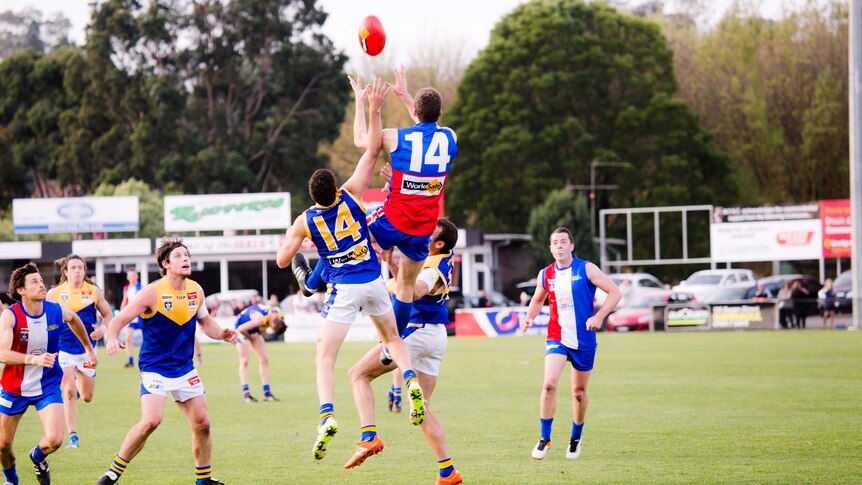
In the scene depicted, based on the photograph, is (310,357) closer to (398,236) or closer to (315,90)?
(398,236)

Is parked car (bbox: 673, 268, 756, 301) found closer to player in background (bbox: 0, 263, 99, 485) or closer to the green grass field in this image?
the green grass field

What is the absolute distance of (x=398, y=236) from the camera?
9.97 m

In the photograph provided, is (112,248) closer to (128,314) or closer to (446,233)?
(446,233)

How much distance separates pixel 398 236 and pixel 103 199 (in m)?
50.6

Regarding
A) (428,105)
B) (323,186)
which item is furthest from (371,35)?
(323,186)

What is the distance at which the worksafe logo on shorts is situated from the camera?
9922 millimetres

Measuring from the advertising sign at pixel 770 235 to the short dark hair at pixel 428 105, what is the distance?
138ft

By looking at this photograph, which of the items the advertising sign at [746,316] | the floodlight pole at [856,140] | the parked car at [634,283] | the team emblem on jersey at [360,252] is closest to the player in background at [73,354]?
the team emblem on jersey at [360,252]

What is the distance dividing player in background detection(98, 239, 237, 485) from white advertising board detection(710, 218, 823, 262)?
42.5 metres

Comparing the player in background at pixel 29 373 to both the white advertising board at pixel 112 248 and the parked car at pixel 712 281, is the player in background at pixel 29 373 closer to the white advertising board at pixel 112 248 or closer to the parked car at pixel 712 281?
the parked car at pixel 712 281

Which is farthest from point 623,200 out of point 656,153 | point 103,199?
point 103,199

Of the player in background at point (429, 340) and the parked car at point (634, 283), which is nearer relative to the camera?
the player in background at point (429, 340)

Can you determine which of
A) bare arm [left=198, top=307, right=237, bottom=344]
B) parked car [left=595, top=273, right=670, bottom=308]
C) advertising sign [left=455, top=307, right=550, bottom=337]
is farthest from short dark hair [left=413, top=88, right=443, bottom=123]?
parked car [left=595, top=273, right=670, bottom=308]

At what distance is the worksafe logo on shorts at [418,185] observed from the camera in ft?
32.6
